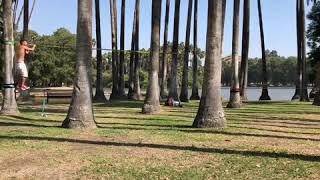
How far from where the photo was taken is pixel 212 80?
1484 cm

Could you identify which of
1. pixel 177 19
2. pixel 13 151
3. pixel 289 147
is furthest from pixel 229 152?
pixel 177 19

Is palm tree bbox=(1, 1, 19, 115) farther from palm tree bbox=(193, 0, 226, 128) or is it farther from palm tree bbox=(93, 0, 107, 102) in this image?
palm tree bbox=(93, 0, 107, 102)

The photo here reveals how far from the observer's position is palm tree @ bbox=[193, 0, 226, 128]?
14656mm

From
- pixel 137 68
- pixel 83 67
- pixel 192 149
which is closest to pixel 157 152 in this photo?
pixel 192 149

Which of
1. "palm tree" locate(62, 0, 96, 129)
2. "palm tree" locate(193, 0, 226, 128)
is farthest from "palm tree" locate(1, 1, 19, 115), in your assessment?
"palm tree" locate(193, 0, 226, 128)

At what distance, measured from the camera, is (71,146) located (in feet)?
35.9

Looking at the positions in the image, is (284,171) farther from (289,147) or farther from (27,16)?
(27,16)

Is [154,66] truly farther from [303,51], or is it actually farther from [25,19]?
[303,51]

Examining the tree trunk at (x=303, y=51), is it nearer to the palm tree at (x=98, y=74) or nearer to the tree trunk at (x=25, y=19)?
the palm tree at (x=98, y=74)

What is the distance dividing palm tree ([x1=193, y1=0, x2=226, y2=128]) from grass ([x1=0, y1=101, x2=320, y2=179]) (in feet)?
1.60

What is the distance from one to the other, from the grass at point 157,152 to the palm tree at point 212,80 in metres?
0.49

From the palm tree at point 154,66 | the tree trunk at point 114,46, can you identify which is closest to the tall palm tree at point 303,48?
the tree trunk at point 114,46

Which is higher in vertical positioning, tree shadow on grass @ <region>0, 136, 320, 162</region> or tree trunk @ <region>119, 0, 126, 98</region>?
tree trunk @ <region>119, 0, 126, 98</region>

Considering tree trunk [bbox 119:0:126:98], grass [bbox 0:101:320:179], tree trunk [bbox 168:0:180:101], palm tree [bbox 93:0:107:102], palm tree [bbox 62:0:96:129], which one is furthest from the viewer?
tree trunk [bbox 119:0:126:98]
